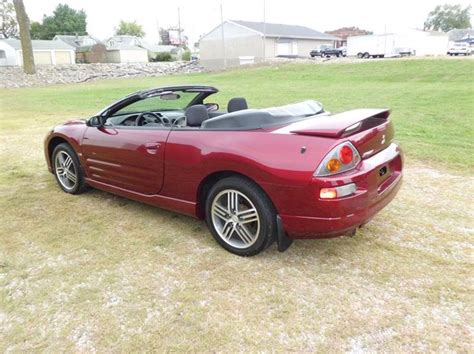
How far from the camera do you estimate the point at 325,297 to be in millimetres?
2605

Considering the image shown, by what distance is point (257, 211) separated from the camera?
2.92 m

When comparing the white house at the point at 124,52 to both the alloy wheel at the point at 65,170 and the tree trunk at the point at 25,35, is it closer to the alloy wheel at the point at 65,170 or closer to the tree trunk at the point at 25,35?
the tree trunk at the point at 25,35

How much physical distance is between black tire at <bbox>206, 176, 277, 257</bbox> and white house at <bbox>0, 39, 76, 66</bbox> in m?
63.9

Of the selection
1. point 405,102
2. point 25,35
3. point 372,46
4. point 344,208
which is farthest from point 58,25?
point 344,208

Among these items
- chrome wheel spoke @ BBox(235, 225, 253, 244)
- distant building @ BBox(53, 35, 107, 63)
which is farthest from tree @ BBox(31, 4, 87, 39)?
chrome wheel spoke @ BBox(235, 225, 253, 244)

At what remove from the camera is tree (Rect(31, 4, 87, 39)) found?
252 ft

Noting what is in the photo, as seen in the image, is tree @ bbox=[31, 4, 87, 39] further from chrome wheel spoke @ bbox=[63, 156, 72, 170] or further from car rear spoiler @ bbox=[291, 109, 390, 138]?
car rear spoiler @ bbox=[291, 109, 390, 138]

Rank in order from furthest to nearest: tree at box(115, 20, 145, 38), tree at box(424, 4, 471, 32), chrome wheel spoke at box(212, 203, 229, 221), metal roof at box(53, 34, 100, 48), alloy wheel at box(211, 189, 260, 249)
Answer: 1. tree at box(115, 20, 145, 38)
2. tree at box(424, 4, 471, 32)
3. metal roof at box(53, 34, 100, 48)
4. chrome wheel spoke at box(212, 203, 229, 221)
5. alloy wheel at box(211, 189, 260, 249)

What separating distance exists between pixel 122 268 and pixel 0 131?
8.34 m

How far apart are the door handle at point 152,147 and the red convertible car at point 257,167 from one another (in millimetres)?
15

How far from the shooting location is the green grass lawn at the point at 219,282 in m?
2.27

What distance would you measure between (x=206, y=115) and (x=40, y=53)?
214ft

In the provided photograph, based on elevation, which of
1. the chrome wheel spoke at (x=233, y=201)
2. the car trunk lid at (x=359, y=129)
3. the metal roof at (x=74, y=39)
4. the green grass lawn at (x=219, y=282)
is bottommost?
the green grass lawn at (x=219, y=282)

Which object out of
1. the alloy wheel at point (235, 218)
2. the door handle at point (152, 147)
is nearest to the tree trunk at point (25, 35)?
the door handle at point (152, 147)
